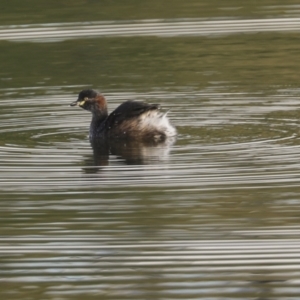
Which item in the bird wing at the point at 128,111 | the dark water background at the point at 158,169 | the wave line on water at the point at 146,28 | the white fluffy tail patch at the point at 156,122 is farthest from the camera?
the wave line on water at the point at 146,28

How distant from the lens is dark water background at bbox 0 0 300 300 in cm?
698

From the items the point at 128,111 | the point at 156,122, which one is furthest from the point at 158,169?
the point at 128,111

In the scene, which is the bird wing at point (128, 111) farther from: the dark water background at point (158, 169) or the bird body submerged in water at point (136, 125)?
the dark water background at point (158, 169)

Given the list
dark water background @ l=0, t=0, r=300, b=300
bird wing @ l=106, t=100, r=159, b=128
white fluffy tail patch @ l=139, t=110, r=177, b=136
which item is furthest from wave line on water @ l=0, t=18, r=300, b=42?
white fluffy tail patch @ l=139, t=110, r=177, b=136

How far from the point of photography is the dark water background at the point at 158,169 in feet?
22.9

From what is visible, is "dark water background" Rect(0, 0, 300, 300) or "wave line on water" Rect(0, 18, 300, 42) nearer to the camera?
"dark water background" Rect(0, 0, 300, 300)

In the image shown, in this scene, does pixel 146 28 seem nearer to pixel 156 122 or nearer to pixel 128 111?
pixel 128 111

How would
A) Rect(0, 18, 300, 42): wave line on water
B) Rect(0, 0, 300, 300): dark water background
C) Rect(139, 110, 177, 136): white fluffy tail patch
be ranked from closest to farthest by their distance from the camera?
Rect(0, 0, 300, 300): dark water background → Rect(139, 110, 177, 136): white fluffy tail patch → Rect(0, 18, 300, 42): wave line on water

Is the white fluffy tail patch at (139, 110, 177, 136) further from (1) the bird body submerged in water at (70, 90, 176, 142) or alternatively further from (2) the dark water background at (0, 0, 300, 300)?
(2) the dark water background at (0, 0, 300, 300)

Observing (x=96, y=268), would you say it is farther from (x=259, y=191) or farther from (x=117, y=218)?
(x=259, y=191)

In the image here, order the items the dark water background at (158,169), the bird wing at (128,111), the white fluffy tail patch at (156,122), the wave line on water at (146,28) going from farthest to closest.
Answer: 1. the wave line on water at (146,28)
2. the bird wing at (128,111)
3. the white fluffy tail patch at (156,122)
4. the dark water background at (158,169)

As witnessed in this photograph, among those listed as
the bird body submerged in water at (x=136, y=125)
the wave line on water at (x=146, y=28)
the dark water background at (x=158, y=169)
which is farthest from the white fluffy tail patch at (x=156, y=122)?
the wave line on water at (x=146, y=28)

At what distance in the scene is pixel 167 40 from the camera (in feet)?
60.1

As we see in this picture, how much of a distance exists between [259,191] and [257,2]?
44.3ft
